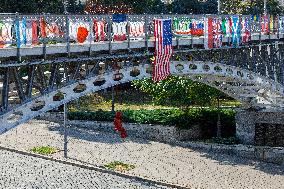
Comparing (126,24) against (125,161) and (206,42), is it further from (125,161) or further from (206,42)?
(125,161)

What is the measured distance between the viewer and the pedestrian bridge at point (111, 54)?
1973cm

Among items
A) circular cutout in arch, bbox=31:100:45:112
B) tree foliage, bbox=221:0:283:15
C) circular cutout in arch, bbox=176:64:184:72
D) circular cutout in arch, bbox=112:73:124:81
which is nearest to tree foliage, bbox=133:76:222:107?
circular cutout in arch, bbox=176:64:184:72

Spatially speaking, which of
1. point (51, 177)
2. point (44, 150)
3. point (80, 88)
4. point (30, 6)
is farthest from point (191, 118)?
point (30, 6)

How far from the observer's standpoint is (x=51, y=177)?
30.7m

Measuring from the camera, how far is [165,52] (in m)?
27.1

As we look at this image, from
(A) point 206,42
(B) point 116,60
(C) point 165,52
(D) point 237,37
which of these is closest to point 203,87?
(D) point 237,37

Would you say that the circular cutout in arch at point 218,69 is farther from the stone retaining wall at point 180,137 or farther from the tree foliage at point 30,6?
the tree foliage at point 30,6

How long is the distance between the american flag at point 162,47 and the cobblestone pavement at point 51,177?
6.31m

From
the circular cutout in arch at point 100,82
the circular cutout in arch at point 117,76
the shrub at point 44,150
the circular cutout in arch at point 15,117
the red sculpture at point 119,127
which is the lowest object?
the shrub at point 44,150

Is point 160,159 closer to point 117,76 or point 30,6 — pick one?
point 117,76

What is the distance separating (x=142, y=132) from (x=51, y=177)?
494 inches

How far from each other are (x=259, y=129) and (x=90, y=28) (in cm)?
2080

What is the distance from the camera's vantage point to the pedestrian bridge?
1973 centimetres

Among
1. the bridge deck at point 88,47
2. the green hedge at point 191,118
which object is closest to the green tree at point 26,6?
the green hedge at point 191,118
